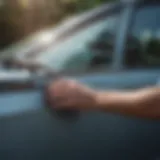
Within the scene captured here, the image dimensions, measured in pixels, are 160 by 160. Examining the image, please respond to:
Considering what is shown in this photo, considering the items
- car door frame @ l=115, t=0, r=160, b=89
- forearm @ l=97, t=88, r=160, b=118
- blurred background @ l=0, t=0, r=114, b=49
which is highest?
blurred background @ l=0, t=0, r=114, b=49

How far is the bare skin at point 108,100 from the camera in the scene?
2.96 meters

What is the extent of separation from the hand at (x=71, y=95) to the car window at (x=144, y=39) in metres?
0.85

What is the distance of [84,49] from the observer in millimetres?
3908

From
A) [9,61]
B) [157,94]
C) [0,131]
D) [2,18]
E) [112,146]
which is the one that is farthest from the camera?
[2,18]

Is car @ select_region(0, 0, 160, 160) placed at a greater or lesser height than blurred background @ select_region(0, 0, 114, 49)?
lesser

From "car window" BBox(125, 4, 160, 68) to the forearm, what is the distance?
820 mm

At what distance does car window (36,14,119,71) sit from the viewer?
12.5 feet

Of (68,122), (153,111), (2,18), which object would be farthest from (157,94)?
(2,18)

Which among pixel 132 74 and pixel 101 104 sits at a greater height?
pixel 132 74

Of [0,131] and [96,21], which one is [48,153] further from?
[96,21]

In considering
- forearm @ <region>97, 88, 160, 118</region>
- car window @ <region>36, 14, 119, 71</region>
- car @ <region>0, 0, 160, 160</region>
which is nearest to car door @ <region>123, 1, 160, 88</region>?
car @ <region>0, 0, 160, 160</region>

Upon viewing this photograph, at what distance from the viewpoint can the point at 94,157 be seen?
3508 mm

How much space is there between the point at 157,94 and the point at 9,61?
1139mm

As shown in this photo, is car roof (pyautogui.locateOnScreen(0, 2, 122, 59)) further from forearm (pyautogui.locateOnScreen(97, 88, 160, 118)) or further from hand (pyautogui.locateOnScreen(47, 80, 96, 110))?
forearm (pyautogui.locateOnScreen(97, 88, 160, 118))
